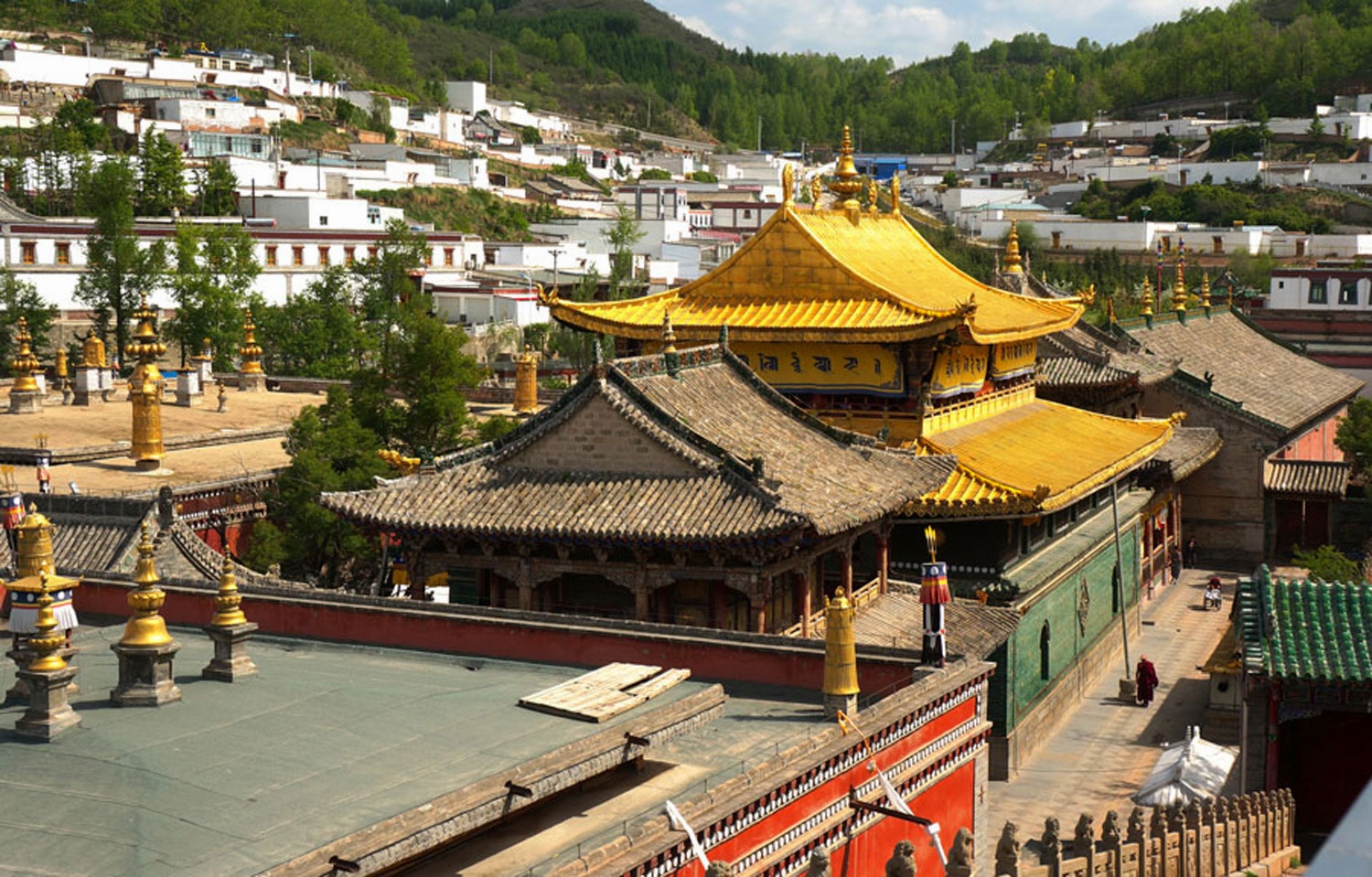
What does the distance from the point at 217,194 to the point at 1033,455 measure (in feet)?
230

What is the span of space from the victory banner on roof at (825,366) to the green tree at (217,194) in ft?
222

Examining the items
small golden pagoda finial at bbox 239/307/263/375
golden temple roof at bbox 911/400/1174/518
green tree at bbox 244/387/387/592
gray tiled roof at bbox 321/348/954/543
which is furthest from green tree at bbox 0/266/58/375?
gray tiled roof at bbox 321/348/954/543

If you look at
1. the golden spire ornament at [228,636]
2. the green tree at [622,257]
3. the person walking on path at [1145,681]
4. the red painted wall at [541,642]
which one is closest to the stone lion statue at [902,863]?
the red painted wall at [541,642]

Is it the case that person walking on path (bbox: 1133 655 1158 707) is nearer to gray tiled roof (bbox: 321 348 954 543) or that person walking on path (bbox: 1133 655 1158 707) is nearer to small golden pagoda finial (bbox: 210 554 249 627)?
gray tiled roof (bbox: 321 348 954 543)

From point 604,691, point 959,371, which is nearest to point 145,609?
point 604,691

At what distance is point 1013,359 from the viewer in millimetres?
39625

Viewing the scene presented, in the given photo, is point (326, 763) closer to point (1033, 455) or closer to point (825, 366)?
point (825, 366)

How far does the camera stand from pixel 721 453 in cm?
2633

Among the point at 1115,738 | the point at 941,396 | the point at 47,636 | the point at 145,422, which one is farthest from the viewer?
the point at 145,422

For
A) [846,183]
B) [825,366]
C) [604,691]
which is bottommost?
[604,691]

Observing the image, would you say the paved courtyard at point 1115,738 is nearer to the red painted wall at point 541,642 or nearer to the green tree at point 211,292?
the red painted wall at point 541,642

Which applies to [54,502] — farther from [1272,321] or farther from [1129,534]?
[1272,321]

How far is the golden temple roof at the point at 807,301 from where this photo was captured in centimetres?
3281

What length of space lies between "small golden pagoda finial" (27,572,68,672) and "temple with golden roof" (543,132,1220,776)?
15.1 metres
